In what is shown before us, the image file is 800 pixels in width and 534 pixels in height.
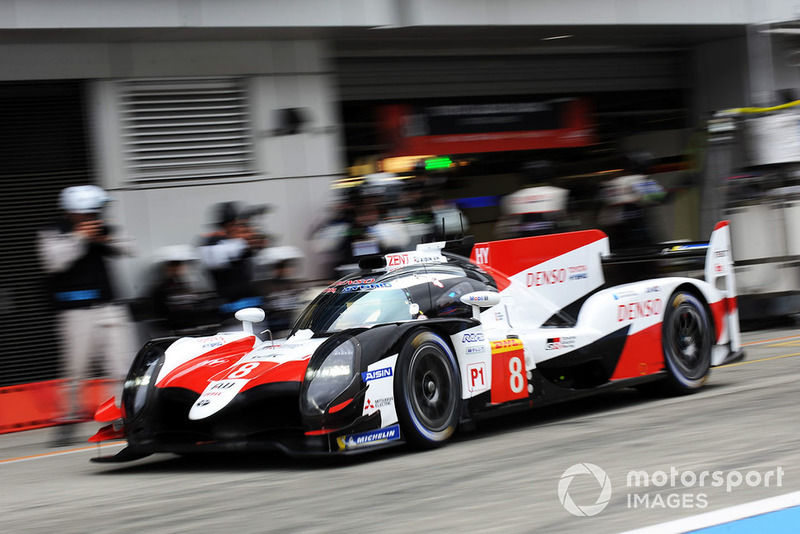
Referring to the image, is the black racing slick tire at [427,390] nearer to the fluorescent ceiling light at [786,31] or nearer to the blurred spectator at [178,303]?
the blurred spectator at [178,303]

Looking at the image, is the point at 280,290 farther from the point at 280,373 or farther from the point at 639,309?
the point at 280,373

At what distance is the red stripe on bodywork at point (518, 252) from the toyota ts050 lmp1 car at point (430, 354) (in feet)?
0.04

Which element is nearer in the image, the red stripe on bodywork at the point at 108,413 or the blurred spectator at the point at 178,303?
the red stripe on bodywork at the point at 108,413

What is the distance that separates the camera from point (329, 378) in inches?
234

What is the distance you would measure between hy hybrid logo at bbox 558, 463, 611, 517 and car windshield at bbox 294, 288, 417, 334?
1730mm

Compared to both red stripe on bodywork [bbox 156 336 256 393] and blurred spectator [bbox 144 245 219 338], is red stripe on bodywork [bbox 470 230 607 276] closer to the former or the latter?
red stripe on bodywork [bbox 156 336 256 393]

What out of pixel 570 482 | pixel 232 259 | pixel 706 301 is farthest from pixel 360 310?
pixel 706 301

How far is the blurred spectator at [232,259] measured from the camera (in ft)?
31.0

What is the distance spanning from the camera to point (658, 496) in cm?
458

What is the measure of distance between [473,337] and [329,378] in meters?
1.18

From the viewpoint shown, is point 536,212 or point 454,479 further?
point 536,212

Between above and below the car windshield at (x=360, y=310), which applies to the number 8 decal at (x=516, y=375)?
below

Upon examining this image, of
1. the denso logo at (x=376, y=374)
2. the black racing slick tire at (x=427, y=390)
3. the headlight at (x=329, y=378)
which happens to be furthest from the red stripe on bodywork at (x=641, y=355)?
the headlight at (x=329, y=378)

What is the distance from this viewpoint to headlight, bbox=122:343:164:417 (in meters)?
6.57
